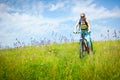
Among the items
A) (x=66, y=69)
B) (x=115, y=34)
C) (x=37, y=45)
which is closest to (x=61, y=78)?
(x=66, y=69)

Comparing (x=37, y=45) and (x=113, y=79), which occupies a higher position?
(x=37, y=45)

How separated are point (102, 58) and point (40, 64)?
2.57 metres

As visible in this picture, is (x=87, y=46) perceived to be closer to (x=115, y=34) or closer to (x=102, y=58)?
(x=102, y=58)

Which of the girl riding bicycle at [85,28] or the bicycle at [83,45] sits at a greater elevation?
the girl riding bicycle at [85,28]

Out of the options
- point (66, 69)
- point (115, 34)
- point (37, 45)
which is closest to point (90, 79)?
point (66, 69)

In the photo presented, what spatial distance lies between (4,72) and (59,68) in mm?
2064

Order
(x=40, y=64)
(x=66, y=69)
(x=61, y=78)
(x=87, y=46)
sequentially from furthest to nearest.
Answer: (x=87, y=46), (x=40, y=64), (x=66, y=69), (x=61, y=78)

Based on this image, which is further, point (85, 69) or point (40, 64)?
point (40, 64)

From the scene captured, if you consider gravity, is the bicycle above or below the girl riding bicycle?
below

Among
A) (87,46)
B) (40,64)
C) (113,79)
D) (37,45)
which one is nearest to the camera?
(113,79)

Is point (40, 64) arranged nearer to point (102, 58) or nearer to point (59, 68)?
point (59, 68)

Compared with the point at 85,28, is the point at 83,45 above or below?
below

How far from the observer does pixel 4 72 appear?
8164 millimetres

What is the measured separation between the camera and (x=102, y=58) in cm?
905
